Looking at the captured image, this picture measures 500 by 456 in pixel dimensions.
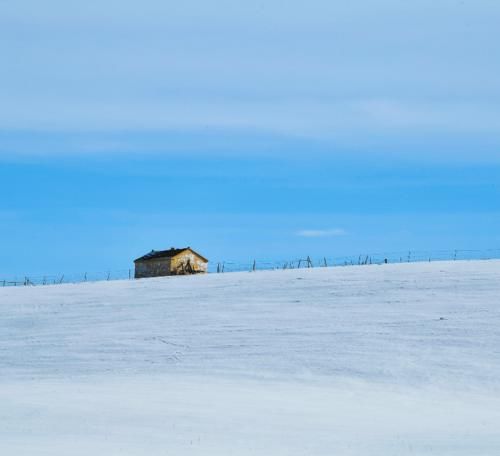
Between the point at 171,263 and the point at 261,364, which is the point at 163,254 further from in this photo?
the point at 261,364

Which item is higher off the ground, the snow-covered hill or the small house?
the small house

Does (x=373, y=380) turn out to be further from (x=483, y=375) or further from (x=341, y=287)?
(x=341, y=287)

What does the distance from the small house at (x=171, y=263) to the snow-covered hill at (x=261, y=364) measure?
460 inches

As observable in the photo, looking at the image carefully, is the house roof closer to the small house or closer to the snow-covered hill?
the small house

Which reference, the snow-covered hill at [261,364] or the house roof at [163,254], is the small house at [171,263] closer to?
the house roof at [163,254]

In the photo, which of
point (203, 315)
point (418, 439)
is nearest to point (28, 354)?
point (203, 315)

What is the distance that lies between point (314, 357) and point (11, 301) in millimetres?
19733

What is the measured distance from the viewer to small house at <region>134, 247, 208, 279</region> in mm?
58000

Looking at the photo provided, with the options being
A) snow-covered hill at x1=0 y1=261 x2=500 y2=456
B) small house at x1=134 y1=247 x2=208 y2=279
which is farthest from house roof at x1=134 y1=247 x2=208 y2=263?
snow-covered hill at x1=0 y1=261 x2=500 y2=456

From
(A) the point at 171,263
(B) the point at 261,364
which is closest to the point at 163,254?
(A) the point at 171,263

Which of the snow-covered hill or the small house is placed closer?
the snow-covered hill

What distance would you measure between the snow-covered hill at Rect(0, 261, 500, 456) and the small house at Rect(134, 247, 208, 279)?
38.3ft

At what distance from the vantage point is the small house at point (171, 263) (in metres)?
58.0

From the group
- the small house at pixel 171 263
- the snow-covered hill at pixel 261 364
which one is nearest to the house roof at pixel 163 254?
the small house at pixel 171 263
